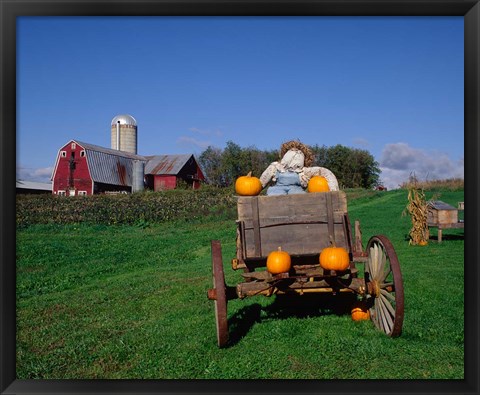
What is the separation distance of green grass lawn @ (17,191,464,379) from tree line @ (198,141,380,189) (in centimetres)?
664

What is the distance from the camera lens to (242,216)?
15.9 ft

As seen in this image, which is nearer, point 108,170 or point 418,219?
point 418,219

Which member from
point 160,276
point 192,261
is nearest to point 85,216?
point 192,261

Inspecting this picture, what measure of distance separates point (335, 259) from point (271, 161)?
1233cm

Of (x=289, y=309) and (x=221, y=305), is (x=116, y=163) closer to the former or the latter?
(x=289, y=309)

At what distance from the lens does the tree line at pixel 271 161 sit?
16578mm

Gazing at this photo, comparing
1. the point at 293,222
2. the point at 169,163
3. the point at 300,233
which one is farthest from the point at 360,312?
the point at 169,163

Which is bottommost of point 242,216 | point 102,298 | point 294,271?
point 102,298

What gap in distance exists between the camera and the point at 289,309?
20.3 feet

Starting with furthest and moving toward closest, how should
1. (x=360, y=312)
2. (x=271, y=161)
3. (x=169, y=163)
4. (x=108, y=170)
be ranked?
(x=169, y=163)
(x=271, y=161)
(x=108, y=170)
(x=360, y=312)

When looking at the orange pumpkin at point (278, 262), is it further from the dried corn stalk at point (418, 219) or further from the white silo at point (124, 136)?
the white silo at point (124, 136)

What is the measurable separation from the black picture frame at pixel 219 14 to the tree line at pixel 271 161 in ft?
33.7

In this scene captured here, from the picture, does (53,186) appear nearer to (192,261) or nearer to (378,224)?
(192,261)
